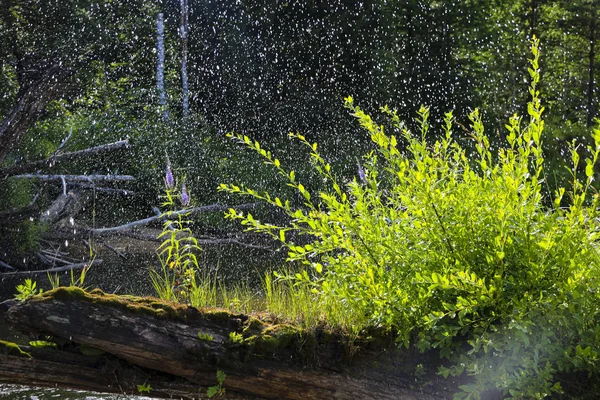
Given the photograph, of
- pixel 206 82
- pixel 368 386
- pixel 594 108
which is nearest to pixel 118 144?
pixel 368 386

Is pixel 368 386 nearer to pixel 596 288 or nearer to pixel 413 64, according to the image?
pixel 596 288

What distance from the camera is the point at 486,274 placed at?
2799 mm

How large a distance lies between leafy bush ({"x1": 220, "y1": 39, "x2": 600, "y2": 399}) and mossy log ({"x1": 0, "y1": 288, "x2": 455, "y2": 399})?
0.21 m

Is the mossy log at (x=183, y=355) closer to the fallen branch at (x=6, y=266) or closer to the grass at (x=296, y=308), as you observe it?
the grass at (x=296, y=308)

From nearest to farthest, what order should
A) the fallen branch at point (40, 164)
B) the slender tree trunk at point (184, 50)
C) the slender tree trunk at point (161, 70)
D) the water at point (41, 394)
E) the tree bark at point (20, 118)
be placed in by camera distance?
the water at point (41, 394) → the tree bark at point (20, 118) → the fallen branch at point (40, 164) → the slender tree trunk at point (161, 70) → the slender tree trunk at point (184, 50)

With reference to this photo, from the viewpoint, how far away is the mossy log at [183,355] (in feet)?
9.49

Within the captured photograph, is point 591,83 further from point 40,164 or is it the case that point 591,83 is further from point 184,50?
point 40,164

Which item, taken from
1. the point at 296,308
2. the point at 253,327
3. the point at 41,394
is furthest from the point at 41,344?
the point at 41,394

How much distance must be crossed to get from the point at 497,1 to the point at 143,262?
16935mm

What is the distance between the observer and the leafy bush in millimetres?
2605

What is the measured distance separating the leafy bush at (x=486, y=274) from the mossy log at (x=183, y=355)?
21 centimetres

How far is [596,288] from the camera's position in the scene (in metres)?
2.69

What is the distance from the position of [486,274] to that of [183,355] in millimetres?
1323

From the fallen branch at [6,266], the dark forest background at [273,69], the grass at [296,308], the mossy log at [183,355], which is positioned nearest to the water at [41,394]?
the grass at [296,308]
